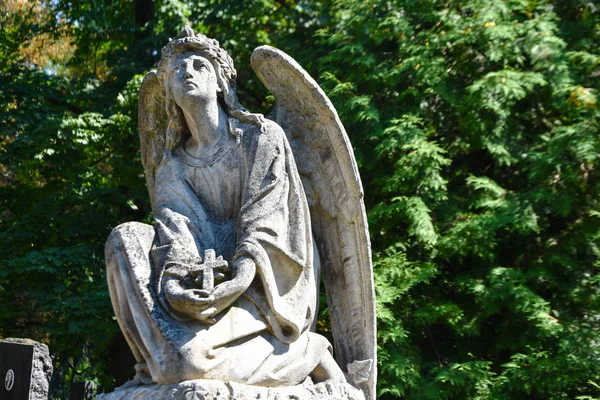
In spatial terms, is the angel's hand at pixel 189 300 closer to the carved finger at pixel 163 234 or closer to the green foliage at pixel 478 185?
the carved finger at pixel 163 234

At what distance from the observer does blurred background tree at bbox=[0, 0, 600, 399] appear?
800cm

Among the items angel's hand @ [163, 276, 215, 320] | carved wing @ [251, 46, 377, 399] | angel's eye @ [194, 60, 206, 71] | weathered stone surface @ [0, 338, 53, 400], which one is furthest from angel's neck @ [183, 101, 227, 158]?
weathered stone surface @ [0, 338, 53, 400]

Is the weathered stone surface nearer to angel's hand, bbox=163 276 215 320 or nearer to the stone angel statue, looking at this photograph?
the stone angel statue

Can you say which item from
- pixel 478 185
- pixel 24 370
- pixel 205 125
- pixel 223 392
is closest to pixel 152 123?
pixel 205 125

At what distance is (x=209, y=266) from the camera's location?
15.8ft

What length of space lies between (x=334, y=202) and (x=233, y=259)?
88cm

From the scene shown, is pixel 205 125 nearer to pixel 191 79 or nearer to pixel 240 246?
pixel 191 79

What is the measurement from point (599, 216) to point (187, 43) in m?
4.23

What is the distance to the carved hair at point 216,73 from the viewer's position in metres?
5.39

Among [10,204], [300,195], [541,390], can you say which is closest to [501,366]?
[541,390]

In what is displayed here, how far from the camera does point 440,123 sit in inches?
359

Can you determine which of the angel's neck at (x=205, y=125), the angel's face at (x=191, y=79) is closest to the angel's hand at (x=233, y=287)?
the angel's neck at (x=205, y=125)

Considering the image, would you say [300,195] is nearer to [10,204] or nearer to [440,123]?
[440,123]

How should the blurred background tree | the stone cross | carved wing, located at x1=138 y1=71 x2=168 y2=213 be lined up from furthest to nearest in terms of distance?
1. the blurred background tree
2. carved wing, located at x1=138 y1=71 x2=168 y2=213
3. the stone cross
